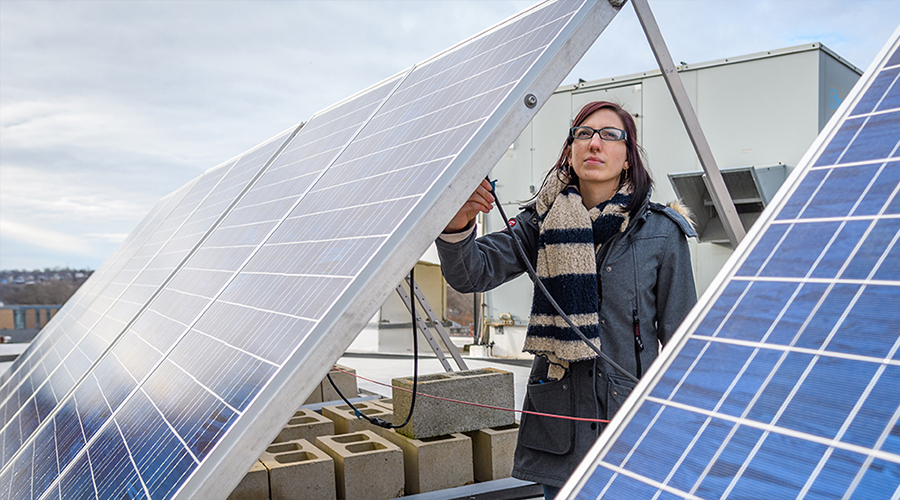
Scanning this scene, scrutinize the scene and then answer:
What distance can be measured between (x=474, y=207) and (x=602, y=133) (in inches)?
25.3

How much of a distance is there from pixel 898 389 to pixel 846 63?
1105 cm

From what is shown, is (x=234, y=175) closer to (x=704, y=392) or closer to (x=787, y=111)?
(x=704, y=392)

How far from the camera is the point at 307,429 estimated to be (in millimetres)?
5930

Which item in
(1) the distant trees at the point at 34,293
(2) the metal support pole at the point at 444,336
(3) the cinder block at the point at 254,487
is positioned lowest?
(3) the cinder block at the point at 254,487

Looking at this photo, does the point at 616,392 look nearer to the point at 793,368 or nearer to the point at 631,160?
the point at 631,160

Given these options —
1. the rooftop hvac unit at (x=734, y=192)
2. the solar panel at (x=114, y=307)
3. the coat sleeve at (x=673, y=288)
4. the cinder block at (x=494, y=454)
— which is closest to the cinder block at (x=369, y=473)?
the cinder block at (x=494, y=454)

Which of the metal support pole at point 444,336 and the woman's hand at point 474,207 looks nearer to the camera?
the woman's hand at point 474,207

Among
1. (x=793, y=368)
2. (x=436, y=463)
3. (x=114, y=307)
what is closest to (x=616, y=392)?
(x=793, y=368)

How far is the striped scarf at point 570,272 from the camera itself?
8.49 feet

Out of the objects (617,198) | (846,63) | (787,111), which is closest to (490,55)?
(617,198)

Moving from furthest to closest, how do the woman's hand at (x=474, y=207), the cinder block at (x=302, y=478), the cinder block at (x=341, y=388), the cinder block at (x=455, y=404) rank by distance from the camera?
the cinder block at (x=341, y=388) → the cinder block at (x=455, y=404) → the cinder block at (x=302, y=478) → the woman's hand at (x=474, y=207)

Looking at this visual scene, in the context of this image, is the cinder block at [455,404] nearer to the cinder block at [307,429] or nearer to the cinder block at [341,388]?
the cinder block at [307,429]

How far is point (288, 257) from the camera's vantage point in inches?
94.2

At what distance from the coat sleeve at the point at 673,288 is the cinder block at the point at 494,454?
9.27ft
